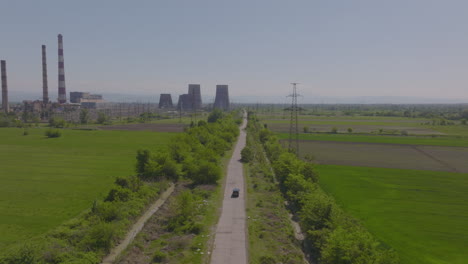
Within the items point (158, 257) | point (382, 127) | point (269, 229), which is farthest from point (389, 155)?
point (382, 127)

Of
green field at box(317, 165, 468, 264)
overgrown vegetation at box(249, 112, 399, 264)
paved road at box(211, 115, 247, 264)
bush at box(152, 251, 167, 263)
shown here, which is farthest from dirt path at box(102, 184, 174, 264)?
green field at box(317, 165, 468, 264)

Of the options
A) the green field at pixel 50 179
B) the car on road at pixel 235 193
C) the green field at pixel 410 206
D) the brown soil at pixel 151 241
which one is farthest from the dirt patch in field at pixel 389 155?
the green field at pixel 50 179

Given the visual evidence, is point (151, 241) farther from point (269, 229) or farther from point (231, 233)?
point (269, 229)

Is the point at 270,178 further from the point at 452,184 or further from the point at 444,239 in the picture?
the point at 452,184

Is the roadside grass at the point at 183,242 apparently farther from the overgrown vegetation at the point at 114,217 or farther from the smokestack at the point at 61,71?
the smokestack at the point at 61,71

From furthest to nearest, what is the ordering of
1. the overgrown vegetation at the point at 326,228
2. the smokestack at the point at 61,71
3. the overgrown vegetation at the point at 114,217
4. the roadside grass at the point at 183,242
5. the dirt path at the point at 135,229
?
1. the smokestack at the point at 61,71
2. the dirt path at the point at 135,229
3. the roadside grass at the point at 183,242
4. the overgrown vegetation at the point at 114,217
5. the overgrown vegetation at the point at 326,228

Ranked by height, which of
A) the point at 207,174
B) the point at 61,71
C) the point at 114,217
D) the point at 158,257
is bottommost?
the point at 158,257
